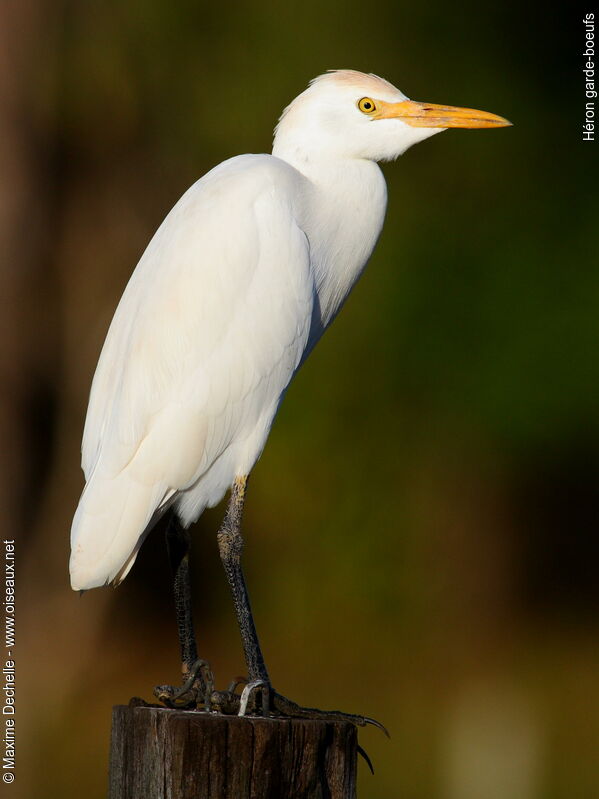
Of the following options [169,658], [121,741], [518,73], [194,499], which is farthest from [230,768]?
[518,73]

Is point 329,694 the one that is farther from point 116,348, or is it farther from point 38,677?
point 116,348

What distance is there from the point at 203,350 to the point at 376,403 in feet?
10.2

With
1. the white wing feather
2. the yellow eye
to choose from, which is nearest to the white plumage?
the white wing feather

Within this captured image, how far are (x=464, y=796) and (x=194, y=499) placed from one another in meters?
2.74

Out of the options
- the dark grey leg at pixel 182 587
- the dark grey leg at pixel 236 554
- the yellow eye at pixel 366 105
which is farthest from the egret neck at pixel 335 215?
the dark grey leg at pixel 182 587

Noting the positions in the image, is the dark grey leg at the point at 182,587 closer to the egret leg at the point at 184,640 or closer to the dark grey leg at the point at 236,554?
the egret leg at the point at 184,640

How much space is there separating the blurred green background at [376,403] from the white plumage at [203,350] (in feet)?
7.80

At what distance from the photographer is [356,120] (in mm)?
2559

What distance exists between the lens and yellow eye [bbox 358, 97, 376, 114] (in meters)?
2.56

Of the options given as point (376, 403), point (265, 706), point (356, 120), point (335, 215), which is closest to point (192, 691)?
point (265, 706)

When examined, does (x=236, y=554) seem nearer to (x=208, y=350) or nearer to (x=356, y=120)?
(x=208, y=350)

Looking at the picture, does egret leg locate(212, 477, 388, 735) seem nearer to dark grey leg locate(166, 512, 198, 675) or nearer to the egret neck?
dark grey leg locate(166, 512, 198, 675)

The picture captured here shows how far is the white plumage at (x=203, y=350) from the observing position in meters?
2.29

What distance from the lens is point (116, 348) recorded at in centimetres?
248
